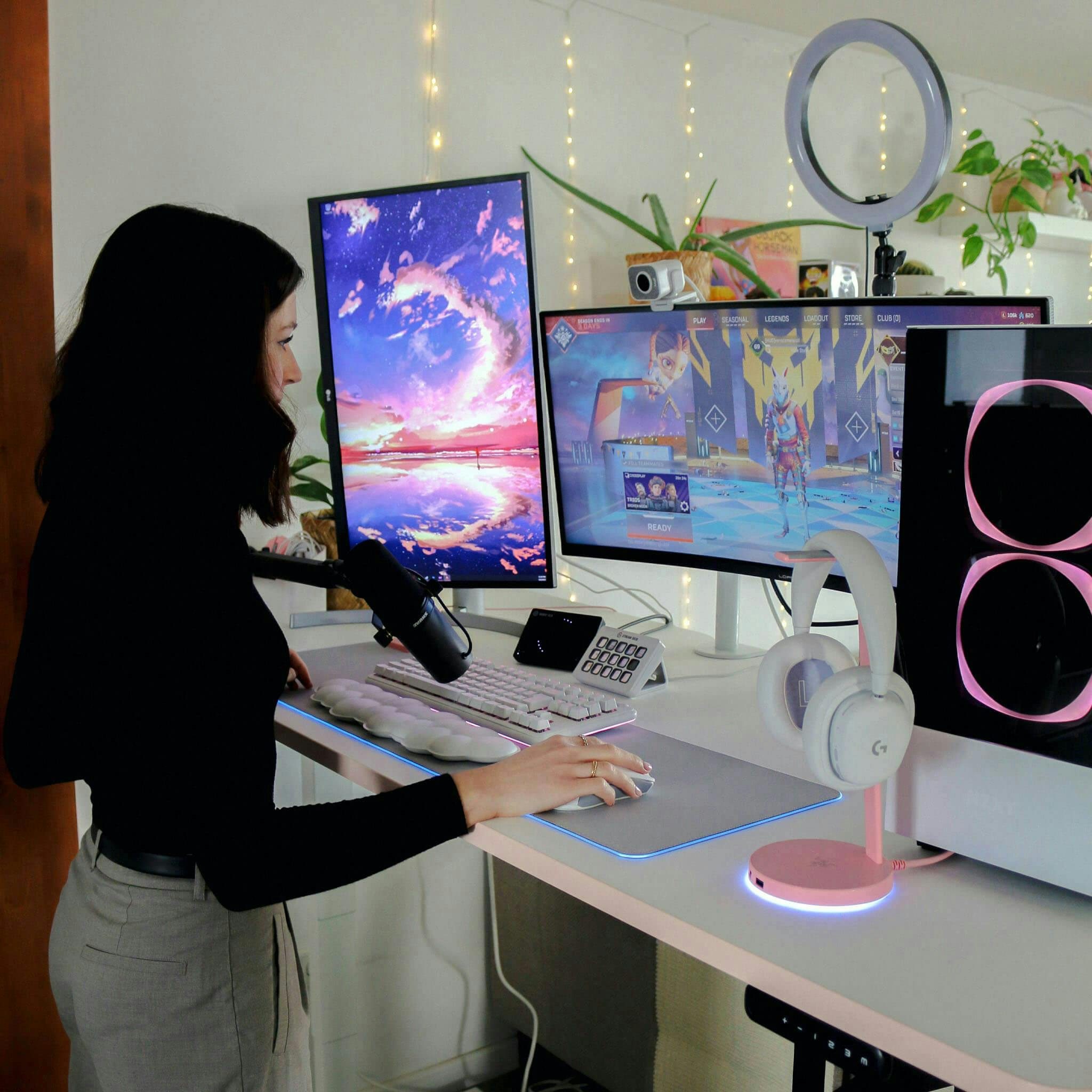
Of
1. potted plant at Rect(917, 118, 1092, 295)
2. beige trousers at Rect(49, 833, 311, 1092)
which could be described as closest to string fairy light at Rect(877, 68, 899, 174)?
potted plant at Rect(917, 118, 1092, 295)

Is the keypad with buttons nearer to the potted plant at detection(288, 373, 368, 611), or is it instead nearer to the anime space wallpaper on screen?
the anime space wallpaper on screen

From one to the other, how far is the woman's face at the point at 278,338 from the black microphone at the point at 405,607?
19cm

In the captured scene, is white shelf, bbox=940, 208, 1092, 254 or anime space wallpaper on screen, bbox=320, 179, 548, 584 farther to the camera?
white shelf, bbox=940, 208, 1092, 254

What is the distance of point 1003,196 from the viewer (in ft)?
11.6

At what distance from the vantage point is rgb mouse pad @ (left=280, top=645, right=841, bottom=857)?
3.18 feet

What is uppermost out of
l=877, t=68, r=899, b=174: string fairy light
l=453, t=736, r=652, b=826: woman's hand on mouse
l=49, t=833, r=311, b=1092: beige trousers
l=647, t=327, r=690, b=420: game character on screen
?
l=877, t=68, r=899, b=174: string fairy light

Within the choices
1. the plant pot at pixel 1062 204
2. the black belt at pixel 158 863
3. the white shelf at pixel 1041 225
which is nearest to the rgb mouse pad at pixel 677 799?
the black belt at pixel 158 863

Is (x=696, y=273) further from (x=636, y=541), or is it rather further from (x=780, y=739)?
(x=780, y=739)

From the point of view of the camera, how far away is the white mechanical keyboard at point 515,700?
1244mm

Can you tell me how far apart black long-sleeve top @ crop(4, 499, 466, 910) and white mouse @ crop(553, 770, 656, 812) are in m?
0.10

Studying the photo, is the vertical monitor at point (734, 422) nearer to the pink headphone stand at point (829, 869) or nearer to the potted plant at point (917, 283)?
the pink headphone stand at point (829, 869)

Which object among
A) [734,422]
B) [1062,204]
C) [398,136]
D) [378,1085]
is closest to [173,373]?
[734,422]

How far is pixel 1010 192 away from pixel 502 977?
2.81 meters

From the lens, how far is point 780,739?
887 millimetres
